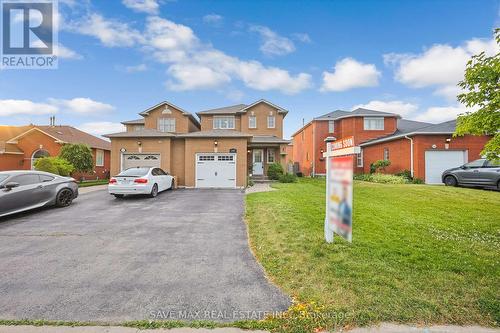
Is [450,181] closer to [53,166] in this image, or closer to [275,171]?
[275,171]

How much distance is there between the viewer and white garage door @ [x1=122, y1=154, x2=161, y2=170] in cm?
1557

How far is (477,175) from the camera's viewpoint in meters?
12.5

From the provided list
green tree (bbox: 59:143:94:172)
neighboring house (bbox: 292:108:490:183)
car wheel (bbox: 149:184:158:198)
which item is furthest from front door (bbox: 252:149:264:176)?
green tree (bbox: 59:143:94:172)

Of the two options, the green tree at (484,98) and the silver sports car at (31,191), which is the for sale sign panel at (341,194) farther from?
the silver sports car at (31,191)

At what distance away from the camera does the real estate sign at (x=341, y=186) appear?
10.6ft

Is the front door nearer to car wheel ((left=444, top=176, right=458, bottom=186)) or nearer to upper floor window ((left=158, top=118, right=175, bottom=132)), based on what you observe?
upper floor window ((left=158, top=118, right=175, bottom=132))

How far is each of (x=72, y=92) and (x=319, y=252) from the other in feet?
68.5

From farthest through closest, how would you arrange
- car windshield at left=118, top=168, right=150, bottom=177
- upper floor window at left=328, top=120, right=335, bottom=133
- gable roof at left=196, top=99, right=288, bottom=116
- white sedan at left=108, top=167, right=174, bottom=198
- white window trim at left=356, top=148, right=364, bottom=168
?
upper floor window at left=328, top=120, right=335, bottom=133 → white window trim at left=356, top=148, right=364, bottom=168 → gable roof at left=196, top=99, right=288, bottom=116 → car windshield at left=118, top=168, right=150, bottom=177 → white sedan at left=108, top=167, right=174, bottom=198

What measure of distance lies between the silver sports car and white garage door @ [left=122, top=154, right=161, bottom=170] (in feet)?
19.6

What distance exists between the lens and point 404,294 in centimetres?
291

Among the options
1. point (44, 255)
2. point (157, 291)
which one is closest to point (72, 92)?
point (44, 255)

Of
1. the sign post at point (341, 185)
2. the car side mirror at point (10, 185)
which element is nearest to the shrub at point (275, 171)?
the sign post at point (341, 185)

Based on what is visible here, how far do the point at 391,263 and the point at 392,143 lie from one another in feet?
59.1

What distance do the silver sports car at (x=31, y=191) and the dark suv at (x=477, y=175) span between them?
19284mm
